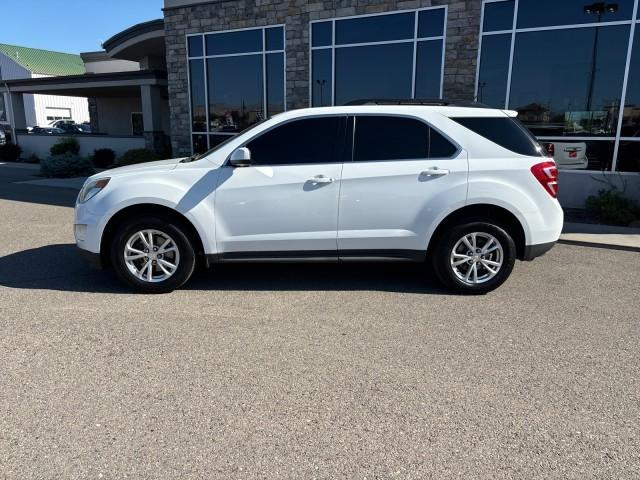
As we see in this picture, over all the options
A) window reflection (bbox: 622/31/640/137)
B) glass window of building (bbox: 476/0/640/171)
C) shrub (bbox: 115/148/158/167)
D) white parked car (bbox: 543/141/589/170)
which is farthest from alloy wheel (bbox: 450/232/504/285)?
shrub (bbox: 115/148/158/167)

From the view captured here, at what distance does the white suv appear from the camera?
4996 millimetres

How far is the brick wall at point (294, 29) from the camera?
11.1 meters

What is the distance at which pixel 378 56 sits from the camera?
1225 centimetres

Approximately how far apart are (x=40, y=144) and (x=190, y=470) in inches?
903

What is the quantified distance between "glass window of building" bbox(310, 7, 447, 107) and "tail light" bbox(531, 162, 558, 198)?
6.97 m

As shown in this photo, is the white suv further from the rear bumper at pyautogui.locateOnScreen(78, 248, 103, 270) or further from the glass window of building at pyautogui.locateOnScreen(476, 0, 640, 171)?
the glass window of building at pyautogui.locateOnScreen(476, 0, 640, 171)

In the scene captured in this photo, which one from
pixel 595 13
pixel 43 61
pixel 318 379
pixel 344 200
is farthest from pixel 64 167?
pixel 43 61

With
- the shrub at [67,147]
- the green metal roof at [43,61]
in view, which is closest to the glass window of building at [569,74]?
the shrub at [67,147]

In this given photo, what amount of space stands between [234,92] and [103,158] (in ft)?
23.0

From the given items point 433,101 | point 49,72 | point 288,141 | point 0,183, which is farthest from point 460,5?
point 49,72

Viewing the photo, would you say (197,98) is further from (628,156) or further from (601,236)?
(601,236)

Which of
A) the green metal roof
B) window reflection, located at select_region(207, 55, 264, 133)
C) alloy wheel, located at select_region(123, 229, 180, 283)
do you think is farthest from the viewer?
the green metal roof

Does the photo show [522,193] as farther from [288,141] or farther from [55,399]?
[55,399]

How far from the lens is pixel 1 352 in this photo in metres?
3.78
